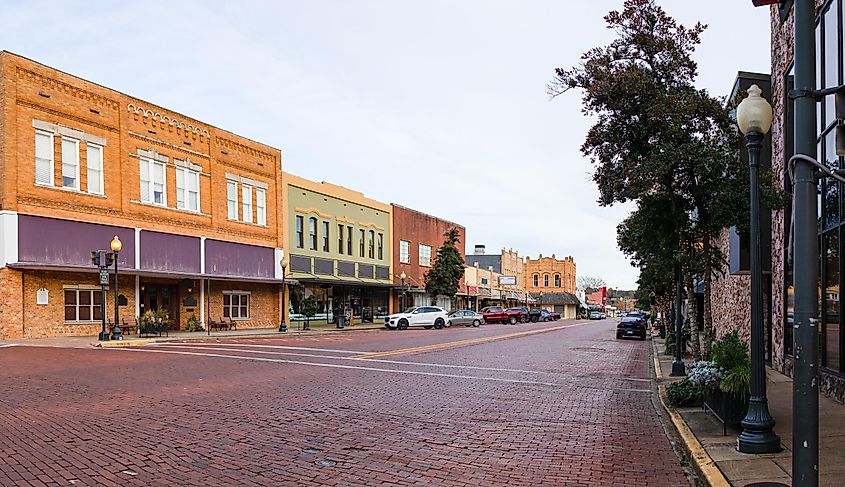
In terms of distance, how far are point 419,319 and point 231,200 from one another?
554 inches

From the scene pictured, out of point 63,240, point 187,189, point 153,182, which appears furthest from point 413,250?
point 63,240

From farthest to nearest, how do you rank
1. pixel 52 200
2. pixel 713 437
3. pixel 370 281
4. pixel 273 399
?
pixel 370 281 < pixel 52 200 < pixel 273 399 < pixel 713 437

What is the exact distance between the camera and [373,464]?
7.33 metres

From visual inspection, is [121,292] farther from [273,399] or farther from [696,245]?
[696,245]

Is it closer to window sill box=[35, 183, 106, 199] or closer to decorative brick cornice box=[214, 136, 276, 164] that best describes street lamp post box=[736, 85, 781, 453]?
window sill box=[35, 183, 106, 199]

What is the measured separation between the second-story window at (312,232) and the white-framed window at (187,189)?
32.6 ft

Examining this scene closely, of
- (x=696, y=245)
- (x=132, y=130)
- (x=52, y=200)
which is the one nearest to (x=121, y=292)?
(x=52, y=200)

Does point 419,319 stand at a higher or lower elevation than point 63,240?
lower

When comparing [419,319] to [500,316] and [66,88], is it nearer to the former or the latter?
[500,316]

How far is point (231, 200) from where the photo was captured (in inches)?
1495

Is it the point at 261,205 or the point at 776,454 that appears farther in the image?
the point at 261,205

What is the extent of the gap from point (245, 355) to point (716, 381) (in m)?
14.2

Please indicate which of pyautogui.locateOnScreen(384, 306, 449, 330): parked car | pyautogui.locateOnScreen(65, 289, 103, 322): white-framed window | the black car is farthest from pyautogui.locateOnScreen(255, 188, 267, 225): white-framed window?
the black car

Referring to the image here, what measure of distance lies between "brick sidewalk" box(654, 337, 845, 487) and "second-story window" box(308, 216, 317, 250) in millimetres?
35254
